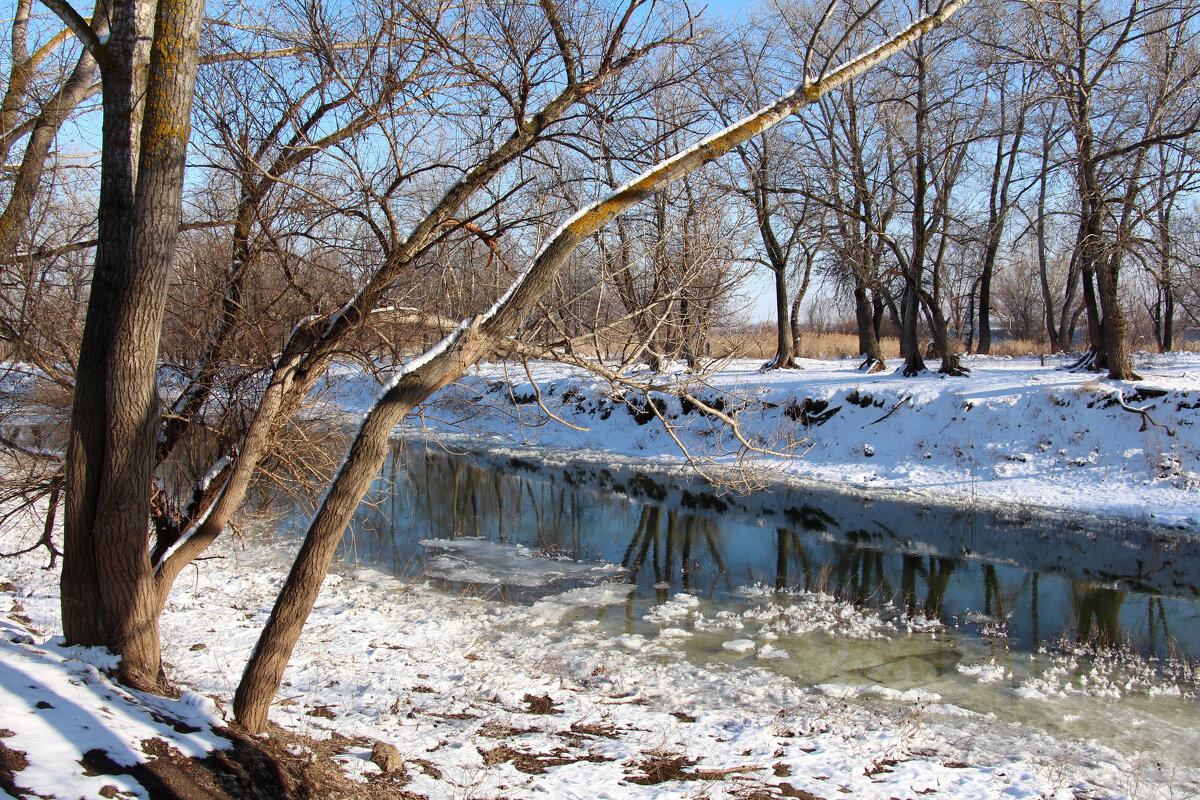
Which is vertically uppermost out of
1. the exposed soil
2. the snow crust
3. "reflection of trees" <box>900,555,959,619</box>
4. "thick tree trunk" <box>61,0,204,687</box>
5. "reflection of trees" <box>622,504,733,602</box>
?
"thick tree trunk" <box>61,0,204,687</box>

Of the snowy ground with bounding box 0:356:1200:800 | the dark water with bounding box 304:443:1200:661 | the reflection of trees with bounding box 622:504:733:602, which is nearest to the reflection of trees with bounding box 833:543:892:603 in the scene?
the dark water with bounding box 304:443:1200:661

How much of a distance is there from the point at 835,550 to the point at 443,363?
31.4 ft

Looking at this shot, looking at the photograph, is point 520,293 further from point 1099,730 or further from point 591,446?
point 591,446

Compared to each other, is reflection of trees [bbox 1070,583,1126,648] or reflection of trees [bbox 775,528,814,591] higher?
reflection of trees [bbox 775,528,814,591]

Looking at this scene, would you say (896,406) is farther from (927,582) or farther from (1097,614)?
(1097,614)

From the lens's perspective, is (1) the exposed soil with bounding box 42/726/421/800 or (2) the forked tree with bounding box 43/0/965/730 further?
(2) the forked tree with bounding box 43/0/965/730

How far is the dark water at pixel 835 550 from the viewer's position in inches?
373

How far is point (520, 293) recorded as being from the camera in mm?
4363

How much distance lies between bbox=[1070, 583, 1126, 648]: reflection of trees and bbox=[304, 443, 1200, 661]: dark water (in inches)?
1.1

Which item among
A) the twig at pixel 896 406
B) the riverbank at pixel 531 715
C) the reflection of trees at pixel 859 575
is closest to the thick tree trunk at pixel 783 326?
the twig at pixel 896 406

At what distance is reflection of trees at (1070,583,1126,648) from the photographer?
8.60m

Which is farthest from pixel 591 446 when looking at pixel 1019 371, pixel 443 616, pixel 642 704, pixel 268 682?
pixel 268 682

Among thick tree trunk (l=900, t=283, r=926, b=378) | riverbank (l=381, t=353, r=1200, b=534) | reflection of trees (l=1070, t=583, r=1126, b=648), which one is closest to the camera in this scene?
reflection of trees (l=1070, t=583, r=1126, b=648)

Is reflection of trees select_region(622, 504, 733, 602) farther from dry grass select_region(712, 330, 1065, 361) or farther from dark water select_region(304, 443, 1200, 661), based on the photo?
dry grass select_region(712, 330, 1065, 361)
